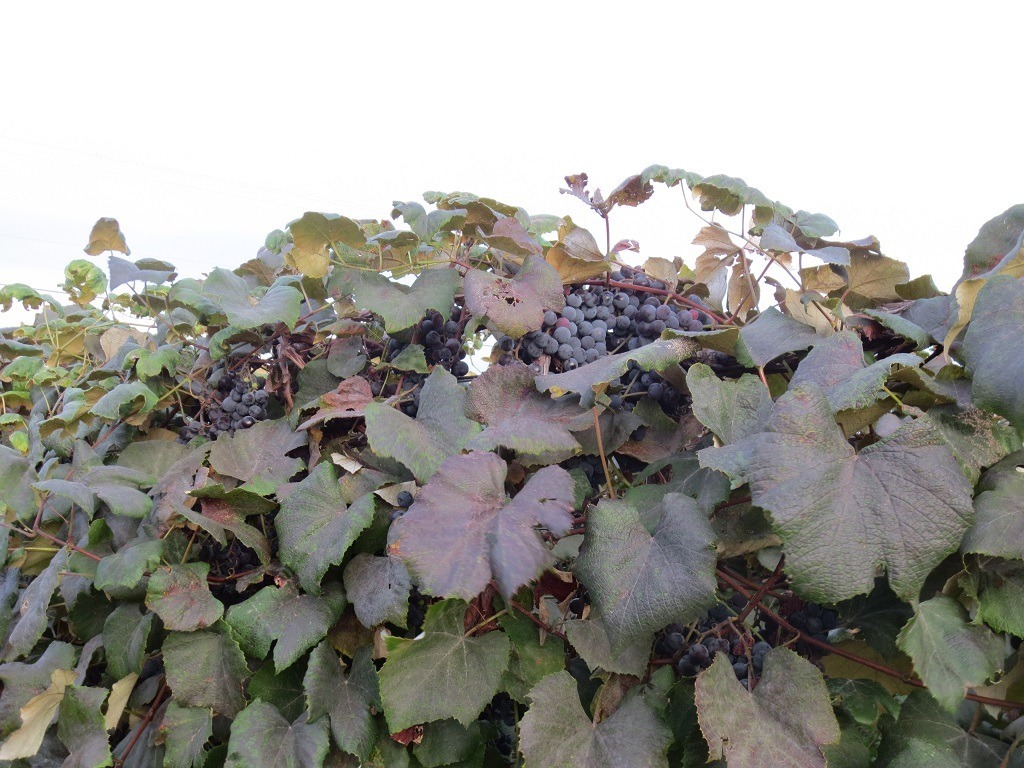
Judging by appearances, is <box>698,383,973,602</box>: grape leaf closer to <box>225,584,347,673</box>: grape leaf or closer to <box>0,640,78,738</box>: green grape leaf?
<box>225,584,347,673</box>: grape leaf

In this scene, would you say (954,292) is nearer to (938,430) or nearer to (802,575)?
(938,430)

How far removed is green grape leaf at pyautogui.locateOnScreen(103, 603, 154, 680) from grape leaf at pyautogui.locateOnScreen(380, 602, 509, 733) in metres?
0.44

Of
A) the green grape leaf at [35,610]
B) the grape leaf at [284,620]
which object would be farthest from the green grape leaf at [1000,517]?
A: the green grape leaf at [35,610]

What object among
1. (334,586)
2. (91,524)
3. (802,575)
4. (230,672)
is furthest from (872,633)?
(91,524)

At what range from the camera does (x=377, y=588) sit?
2.77 ft

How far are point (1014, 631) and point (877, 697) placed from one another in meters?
0.17

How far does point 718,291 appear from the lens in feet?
3.49

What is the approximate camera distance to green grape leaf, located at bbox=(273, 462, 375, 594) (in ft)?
2.78

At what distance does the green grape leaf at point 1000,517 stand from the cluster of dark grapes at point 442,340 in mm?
675

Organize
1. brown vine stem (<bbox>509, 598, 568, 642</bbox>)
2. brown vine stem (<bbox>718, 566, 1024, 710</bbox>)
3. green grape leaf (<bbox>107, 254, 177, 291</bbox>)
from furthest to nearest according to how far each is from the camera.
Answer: green grape leaf (<bbox>107, 254, 177, 291</bbox>) → brown vine stem (<bbox>509, 598, 568, 642</bbox>) → brown vine stem (<bbox>718, 566, 1024, 710</bbox>)

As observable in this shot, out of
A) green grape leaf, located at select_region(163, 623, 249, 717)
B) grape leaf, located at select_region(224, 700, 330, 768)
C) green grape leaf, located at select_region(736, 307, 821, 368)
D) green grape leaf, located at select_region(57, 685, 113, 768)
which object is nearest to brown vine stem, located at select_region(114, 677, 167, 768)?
green grape leaf, located at select_region(57, 685, 113, 768)

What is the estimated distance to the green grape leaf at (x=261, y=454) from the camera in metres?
1.01

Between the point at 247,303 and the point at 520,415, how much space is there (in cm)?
54

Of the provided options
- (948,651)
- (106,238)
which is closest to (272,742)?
(948,651)
